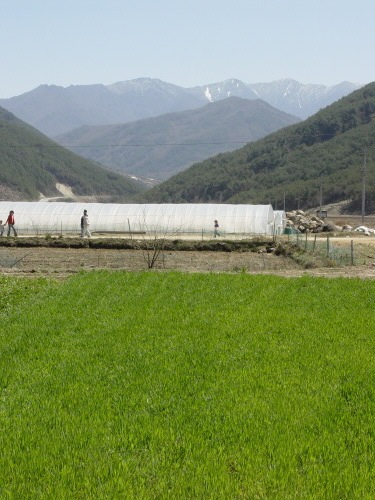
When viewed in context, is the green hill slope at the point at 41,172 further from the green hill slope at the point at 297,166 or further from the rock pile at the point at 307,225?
the rock pile at the point at 307,225

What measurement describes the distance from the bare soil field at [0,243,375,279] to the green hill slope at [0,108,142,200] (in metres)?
→ 89.1

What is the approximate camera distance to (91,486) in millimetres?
5871

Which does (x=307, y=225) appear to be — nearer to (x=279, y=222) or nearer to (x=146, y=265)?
(x=279, y=222)

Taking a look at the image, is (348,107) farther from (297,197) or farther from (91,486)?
(91,486)

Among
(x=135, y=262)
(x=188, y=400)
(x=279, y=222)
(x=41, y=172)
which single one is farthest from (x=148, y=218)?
(x=41, y=172)

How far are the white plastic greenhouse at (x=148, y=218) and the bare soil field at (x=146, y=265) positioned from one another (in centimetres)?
1077

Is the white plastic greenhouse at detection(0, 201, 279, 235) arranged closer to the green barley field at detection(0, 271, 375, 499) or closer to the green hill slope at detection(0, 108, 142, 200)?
the green barley field at detection(0, 271, 375, 499)

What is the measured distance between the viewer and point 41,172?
140 m

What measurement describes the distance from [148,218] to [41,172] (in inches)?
3803

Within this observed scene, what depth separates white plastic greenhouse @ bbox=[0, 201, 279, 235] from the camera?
150ft

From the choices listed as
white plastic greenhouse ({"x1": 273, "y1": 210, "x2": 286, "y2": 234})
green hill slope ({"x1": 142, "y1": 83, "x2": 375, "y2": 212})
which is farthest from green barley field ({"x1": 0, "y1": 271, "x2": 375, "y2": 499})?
green hill slope ({"x1": 142, "y1": 83, "x2": 375, "y2": 212})

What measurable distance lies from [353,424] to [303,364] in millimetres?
2396

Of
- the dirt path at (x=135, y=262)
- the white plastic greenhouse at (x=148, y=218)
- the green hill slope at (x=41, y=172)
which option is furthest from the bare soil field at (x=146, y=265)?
the green hill slope at (x=41, y=172)

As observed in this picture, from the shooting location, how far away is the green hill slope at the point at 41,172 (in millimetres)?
Result: 126250
